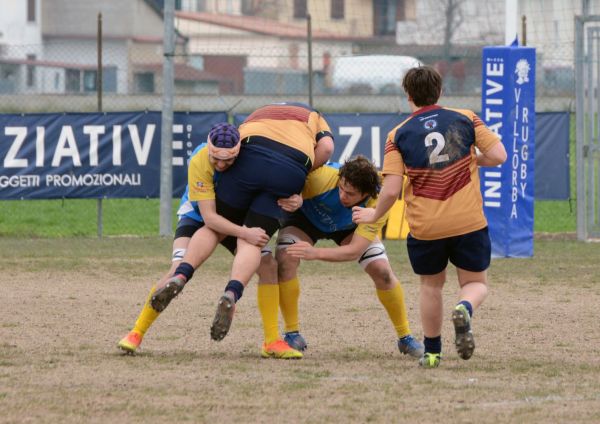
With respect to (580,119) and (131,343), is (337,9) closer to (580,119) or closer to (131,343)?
(580,119)

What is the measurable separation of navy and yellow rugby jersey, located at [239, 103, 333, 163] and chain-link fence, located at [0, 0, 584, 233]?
1517cm

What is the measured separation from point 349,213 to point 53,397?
2401 mm

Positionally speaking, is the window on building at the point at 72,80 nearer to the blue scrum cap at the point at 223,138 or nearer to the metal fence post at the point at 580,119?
the metal fence post at the point at 580,119

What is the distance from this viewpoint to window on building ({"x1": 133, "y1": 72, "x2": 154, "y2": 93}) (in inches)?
1379

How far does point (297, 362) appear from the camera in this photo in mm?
7398

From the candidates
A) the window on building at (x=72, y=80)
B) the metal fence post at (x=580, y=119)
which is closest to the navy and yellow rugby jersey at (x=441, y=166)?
the metal fence post at (x=580, y=119)

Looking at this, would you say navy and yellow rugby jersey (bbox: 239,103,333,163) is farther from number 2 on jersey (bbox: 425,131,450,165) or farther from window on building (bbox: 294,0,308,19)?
window on building (bbox: 294,0,308,19)

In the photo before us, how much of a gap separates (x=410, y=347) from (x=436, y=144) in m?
1.39

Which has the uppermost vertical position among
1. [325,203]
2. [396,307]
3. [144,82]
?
[144,82]

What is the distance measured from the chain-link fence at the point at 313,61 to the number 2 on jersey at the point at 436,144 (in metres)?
16.2

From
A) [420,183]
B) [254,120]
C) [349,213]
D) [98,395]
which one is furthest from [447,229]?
[98,395]

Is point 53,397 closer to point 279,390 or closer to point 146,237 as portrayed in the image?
point 279,390

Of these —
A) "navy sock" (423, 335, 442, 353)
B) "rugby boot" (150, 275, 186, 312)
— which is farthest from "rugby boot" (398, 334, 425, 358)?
"rugby boot" (150, 275, 186, 312)

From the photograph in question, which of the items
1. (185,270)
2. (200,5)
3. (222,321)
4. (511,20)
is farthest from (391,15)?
(222,321)
